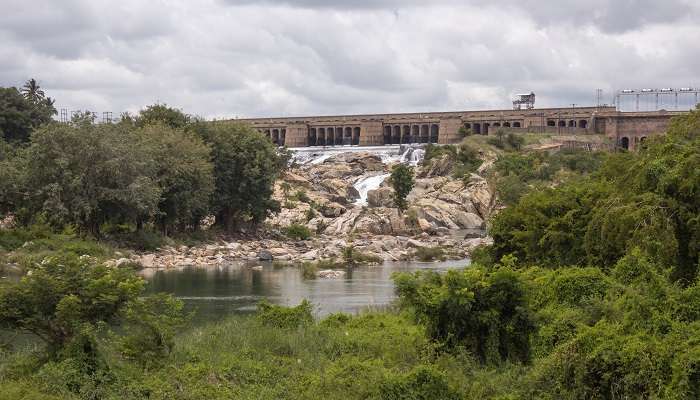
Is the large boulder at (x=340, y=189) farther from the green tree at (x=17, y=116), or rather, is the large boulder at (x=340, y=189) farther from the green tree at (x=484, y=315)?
the green tree at (x=484, y=315)

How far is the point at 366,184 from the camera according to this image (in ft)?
315

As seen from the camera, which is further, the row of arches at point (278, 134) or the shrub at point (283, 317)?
the row of arches at point (278, 134)

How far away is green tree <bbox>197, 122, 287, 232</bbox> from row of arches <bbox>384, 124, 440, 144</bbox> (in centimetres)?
4966

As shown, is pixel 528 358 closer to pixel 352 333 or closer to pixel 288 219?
pixel 352 333

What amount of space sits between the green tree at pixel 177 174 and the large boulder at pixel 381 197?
80.7 ft

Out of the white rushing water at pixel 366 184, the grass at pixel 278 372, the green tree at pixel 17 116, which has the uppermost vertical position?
the green tree at pixel 17 116

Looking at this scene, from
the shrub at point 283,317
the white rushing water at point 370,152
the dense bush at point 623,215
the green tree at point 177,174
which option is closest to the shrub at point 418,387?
the shrub at point 283,317

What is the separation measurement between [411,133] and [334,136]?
1091 cm

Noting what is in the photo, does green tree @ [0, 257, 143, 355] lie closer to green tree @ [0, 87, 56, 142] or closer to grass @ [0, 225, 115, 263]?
grass @ [0, 225, 115, 263]

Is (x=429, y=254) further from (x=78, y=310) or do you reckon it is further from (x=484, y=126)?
(x=484, y=126)

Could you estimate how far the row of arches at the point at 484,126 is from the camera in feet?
378

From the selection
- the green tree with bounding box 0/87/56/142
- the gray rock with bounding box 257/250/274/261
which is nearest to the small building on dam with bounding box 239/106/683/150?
the green tree with bounding box 0/87/56/142

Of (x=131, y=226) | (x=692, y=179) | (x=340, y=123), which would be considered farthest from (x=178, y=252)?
(x=340, y=123)

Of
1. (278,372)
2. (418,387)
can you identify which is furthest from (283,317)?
(418,387)
